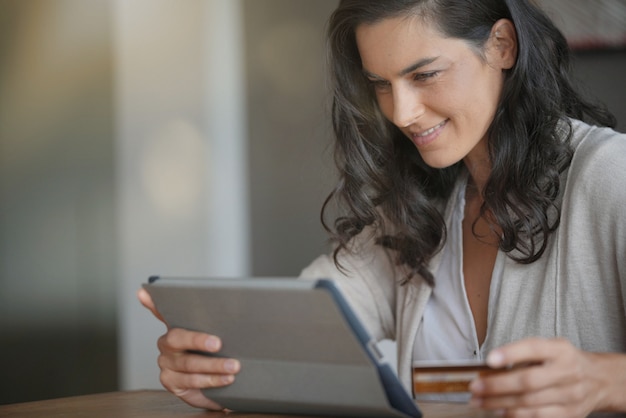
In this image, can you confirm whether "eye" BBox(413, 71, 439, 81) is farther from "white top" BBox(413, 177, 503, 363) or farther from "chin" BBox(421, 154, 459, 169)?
"white top" BBox(413, 177, 503, 363)

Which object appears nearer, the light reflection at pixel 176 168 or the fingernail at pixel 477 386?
the fingernail at pixel 477 386

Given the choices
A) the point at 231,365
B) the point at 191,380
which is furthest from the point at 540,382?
the point at 191,380

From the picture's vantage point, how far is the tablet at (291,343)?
1.05 m

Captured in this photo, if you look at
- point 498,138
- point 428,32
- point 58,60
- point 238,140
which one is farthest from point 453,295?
point 238,140

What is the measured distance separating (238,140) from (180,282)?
2.74 meters

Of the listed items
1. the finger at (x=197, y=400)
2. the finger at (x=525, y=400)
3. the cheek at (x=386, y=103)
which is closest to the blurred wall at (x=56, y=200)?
the cheek at (x=386, y=103)

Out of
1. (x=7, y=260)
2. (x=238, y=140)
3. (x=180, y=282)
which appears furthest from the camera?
(x=238, y=140)

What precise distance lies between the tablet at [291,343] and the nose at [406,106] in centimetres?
57

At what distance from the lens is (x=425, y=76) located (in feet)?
5.19

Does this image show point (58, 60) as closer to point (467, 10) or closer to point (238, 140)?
point (238, 140)

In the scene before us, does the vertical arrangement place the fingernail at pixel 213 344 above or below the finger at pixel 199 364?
above

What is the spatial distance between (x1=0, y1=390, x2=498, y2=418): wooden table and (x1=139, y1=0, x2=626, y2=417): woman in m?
0.05

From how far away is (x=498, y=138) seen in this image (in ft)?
5.43

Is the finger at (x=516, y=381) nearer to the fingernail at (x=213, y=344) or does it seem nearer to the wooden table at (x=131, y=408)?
the wooden table at (x=131, y=408)
